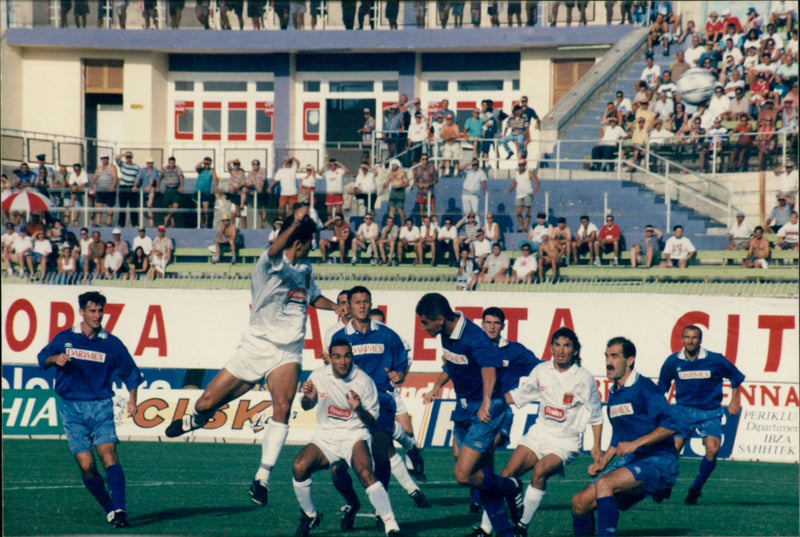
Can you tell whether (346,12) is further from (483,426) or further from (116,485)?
(116,485)

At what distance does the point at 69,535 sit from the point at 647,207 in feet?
54.2

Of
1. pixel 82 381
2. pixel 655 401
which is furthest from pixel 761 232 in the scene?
pixel 82 381

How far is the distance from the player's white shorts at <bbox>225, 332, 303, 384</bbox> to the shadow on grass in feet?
5.09

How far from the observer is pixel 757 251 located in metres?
19.8

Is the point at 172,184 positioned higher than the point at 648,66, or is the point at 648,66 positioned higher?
the point at 648,66

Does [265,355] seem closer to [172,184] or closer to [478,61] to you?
[172,184]

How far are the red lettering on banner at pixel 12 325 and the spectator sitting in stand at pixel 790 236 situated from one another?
13.0m

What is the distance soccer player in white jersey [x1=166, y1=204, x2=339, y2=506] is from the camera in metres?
9.57

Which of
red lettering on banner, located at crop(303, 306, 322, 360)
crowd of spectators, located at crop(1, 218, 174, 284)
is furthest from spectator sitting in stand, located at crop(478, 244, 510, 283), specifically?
Answer: crowd of spectators, located at crop(1, 218, 174, 284)

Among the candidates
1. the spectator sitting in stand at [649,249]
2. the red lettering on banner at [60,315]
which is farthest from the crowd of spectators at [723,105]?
the red lettering on banner at [60,315]

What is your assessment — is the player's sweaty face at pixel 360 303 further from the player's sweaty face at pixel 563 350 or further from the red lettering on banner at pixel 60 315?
the red lettering on banner at pixel 60 315

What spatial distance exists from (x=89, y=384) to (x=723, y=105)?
1768 centimetres

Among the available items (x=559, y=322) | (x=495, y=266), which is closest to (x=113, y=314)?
(x=495, y=266)

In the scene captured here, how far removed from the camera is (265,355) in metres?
9.71
